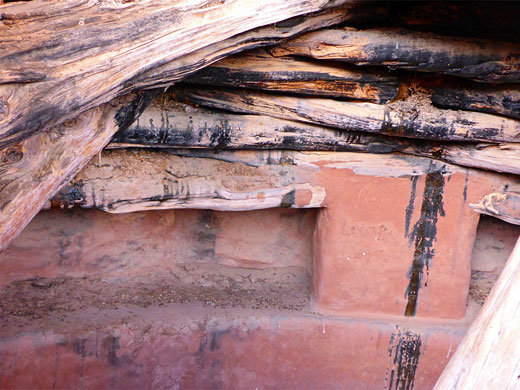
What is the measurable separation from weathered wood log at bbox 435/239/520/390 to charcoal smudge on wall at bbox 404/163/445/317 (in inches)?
100

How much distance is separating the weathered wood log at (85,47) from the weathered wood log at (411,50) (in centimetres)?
65

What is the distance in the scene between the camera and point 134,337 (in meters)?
3.94

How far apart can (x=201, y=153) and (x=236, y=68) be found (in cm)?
81

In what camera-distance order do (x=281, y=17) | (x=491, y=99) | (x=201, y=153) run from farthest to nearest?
1. (x=201, y=153)
2. (x=491, y=99)
3. (x=281, y=17)

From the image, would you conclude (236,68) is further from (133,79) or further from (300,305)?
(300,305)

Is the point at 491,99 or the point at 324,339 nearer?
the point at 491,99

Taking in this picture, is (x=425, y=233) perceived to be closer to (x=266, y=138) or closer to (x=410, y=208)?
(x=410, y=208)

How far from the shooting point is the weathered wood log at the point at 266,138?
3.28 meters

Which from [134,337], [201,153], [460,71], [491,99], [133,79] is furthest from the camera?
[134,337]

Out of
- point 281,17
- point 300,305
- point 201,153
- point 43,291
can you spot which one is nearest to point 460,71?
point 281,17

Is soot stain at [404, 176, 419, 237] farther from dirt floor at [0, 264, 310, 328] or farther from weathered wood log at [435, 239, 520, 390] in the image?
weathered wood log at [435, 239, 520, 390]

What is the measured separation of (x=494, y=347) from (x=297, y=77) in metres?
2.21

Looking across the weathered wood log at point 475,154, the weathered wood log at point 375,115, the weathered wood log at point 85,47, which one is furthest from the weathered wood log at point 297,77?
the weathered wood log at point 85,47

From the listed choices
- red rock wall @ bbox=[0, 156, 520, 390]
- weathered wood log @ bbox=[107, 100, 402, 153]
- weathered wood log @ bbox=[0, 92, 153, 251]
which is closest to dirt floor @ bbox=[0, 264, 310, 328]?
red rock wall @ bbox=[0, 156, 520, 390]
